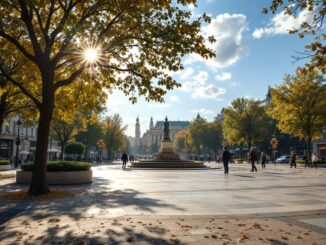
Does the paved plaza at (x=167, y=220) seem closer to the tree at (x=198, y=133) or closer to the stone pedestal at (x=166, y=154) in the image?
the stone pedestal at (x=166, y=154)

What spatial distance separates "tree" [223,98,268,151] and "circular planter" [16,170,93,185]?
165 feet

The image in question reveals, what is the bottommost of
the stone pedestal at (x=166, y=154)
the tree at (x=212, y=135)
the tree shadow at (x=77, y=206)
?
the tree shadow at (x=77, y=206)

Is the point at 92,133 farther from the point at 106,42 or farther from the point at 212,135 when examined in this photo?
the point at 106,42

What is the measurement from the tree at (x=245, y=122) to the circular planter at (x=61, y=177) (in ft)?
165

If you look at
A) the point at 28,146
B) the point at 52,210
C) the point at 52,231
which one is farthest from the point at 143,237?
the point at 28,146

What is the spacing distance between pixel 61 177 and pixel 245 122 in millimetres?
52371

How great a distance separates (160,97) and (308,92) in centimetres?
3599

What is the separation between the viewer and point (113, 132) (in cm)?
7712

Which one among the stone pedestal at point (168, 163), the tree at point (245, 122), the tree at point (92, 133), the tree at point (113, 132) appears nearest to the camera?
the stone pedestal at point (168, 163)

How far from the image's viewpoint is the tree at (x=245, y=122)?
64.1 metres

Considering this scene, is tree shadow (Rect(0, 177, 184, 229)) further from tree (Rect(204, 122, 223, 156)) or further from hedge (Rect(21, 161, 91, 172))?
tree (Rect(204, 122, 223, 156))

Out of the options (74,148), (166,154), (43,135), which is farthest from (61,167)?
(74,148)

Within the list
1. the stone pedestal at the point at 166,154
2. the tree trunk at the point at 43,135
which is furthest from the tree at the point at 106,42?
the stone pedestal at the point at 166,154

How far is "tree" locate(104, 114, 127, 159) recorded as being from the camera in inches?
→ 3024
